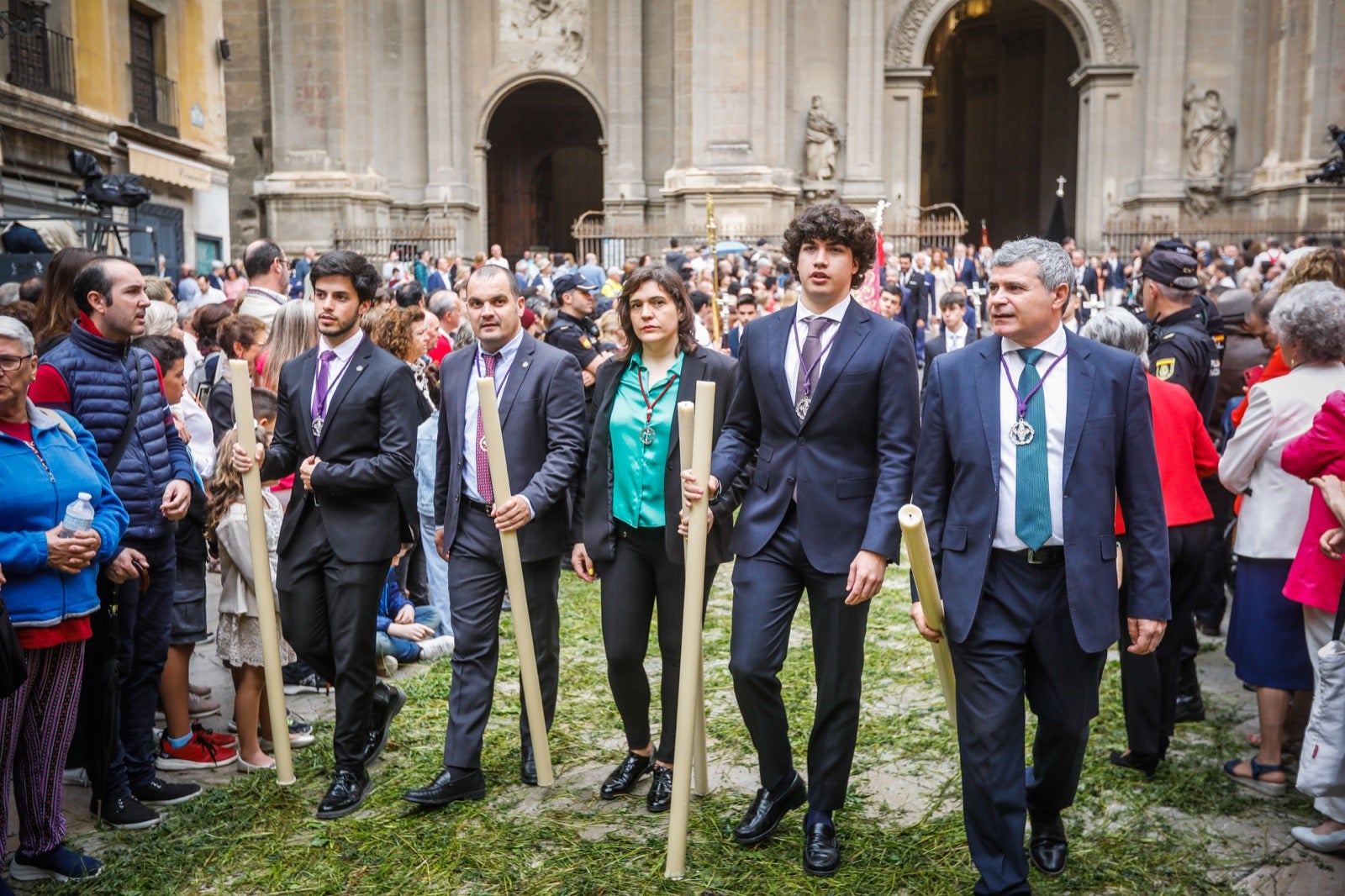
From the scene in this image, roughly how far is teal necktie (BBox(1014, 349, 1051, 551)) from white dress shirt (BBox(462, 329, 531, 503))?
221 centimetres

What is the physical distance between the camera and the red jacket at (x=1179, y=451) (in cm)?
505

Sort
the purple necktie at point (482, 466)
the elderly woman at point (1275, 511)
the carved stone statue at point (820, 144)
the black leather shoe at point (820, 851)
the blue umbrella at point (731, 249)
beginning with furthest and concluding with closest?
the carved stone statue at point (820, 144), the blue umbrella at point (731, 249), the purple necktie at point (482, 466), the elderly woman at point (1275, 511), the black leather shoe at point (820, 851)

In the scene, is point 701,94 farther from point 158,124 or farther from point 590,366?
point 590,366

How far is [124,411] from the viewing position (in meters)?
4.77

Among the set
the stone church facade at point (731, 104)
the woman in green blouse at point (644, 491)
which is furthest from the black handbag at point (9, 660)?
the stone church facade at point (731, 104)

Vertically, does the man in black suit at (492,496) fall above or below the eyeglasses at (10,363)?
below

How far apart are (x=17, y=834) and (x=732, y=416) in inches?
129

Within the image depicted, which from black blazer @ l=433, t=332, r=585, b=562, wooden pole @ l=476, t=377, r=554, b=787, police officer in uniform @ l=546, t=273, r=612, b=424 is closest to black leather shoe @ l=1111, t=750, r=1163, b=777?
wooden pole @ l=476, t=377, r=554, b=787

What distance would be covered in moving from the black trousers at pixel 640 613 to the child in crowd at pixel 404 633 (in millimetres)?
2150

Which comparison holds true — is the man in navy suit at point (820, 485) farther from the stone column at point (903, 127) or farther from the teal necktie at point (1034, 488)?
the stone column at point (903, 127)

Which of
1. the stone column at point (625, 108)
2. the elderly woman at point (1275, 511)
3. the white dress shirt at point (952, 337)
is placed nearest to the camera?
the elderly woman at point (1275, 511)

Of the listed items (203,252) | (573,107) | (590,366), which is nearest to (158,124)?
(203,252)

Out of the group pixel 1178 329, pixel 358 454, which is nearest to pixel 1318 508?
pixel 1178 329

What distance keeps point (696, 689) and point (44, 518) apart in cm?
239
